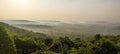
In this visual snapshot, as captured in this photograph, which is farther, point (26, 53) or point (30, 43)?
point (30, 43)

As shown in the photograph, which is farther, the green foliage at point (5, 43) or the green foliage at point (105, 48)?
the green foliage at point (105, 48)

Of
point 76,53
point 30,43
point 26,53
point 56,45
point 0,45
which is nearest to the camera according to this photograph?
point 0,45

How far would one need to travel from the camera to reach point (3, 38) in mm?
44938

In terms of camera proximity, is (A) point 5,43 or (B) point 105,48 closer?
(A) point 5,43

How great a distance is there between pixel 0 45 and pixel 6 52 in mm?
1406

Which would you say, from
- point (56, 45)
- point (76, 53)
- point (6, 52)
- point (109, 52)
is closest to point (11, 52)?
point (6, 52)

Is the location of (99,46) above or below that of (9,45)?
below

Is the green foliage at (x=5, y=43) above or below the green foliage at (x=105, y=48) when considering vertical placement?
above

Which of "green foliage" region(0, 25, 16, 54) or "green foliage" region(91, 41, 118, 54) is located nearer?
"green foliage" region(0, 25, 16, 54)

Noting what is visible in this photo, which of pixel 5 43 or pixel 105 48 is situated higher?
pixel 5 43

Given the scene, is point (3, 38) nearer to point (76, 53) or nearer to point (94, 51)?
point (76, 53)

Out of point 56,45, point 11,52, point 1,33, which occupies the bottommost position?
point 56,45

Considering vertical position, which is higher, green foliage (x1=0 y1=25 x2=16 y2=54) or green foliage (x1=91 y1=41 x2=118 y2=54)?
green foliage (x1=0 y1=25 x2=16 y2=54)

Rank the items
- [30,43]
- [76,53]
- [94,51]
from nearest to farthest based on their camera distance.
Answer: [76,53] → [94,51] → [30,43]
